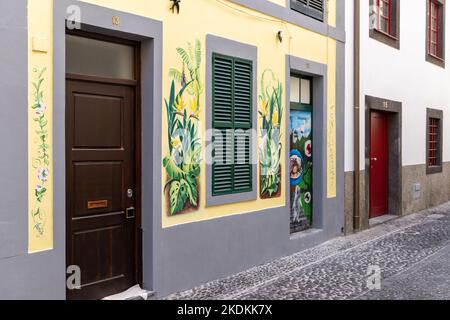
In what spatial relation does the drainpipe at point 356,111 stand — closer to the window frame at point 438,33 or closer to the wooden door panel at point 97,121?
the window frame at point 438,33

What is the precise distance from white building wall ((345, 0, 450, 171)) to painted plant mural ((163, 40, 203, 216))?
4.53m

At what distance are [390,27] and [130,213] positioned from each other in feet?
28.1

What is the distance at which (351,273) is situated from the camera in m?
7.39

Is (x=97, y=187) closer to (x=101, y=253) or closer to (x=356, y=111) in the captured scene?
(x=101, y=253)

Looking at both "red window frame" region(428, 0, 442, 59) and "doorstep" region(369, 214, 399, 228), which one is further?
"red window frame" region(428, 0, 442, 59)

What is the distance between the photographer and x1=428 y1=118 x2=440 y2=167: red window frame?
15.1 m

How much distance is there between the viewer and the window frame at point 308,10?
8805 millimetres

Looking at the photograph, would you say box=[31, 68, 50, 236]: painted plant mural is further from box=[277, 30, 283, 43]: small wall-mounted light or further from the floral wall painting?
box=[277, 30, 283, 43]: small wall-mounted light

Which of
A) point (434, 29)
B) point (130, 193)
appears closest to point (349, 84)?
point (130, 193)

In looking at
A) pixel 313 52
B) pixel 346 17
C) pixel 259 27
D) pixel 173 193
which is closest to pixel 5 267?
pixel 173 193

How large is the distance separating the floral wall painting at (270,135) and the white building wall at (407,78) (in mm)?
2568

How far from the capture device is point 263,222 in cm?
796

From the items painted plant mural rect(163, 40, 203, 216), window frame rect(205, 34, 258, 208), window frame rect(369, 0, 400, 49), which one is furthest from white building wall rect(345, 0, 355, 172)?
painted plant mural rect(163, 40, 203, 216)

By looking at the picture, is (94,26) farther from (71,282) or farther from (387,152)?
(387,152)
